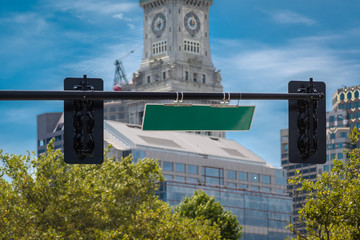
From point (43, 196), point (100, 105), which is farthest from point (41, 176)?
point (100, 105)

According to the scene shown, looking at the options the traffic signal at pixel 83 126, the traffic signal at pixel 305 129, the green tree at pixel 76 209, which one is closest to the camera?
the traffic signal at pixel 83 126

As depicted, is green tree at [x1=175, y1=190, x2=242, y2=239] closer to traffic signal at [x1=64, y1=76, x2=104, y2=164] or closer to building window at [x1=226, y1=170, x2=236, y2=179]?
building window at [x1=226, y1=170, x2=236, y2=179]

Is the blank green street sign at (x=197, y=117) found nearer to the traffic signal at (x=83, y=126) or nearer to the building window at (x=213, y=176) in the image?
the traffic signal at (x=83, y=126)

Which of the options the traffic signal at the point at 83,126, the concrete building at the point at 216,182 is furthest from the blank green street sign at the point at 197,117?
the concrete building at the point at 216,182

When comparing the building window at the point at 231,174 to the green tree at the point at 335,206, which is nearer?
the green tree at the point at 335,206

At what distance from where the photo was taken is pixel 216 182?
627ft

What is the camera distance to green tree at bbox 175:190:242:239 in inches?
4373

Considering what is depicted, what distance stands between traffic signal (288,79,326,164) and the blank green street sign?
4.10 ft

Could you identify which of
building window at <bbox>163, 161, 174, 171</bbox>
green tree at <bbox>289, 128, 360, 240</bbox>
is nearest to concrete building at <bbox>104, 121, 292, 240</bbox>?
building window at <bbox>163, 161, 174, 171</bbox>

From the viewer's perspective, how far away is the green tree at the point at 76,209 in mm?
74688

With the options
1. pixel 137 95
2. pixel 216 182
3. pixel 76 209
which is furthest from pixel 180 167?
pixel 137 95

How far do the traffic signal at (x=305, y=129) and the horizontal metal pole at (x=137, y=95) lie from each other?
335 millimetres

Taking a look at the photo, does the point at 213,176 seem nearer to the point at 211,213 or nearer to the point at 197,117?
the point at 211,213

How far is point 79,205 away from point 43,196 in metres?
3.31
